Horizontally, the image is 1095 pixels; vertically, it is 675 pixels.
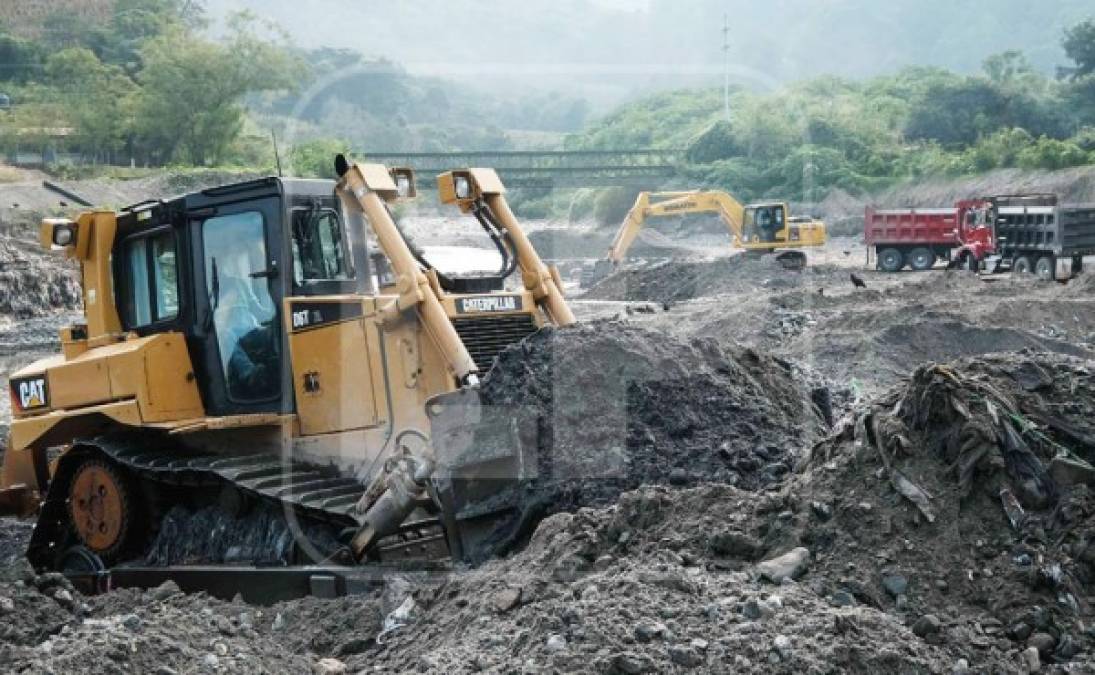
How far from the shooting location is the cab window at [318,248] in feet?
27.3

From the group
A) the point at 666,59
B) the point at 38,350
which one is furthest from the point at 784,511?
the point at 666,59

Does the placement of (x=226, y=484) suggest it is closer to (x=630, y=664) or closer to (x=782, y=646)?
(x=630, y=664)

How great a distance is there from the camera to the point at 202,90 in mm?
48000

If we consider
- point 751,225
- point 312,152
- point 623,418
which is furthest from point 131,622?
point 751,225

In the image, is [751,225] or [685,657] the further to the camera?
[751,225]

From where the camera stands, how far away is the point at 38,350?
2295cm

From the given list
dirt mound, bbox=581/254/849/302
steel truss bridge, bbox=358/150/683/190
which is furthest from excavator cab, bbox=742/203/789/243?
steel truss bridge, bbox=358/150/683/190

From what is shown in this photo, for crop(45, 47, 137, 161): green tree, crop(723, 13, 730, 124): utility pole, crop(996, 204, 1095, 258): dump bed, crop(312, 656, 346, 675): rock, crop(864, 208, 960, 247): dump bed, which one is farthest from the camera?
crop(723, 13, 730, 124): utility pole

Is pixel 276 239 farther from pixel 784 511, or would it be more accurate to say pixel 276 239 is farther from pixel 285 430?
pixel 784 511

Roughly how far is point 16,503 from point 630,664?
6.28 m

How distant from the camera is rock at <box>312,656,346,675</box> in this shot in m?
5.90

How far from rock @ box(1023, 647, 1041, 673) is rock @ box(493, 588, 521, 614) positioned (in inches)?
80.0

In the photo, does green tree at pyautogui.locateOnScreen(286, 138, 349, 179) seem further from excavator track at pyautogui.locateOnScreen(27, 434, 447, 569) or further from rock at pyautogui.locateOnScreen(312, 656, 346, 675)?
rock at pyautogui.locateOnScreen(312, 656, 346, 675)

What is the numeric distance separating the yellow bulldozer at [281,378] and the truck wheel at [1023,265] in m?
24.0
